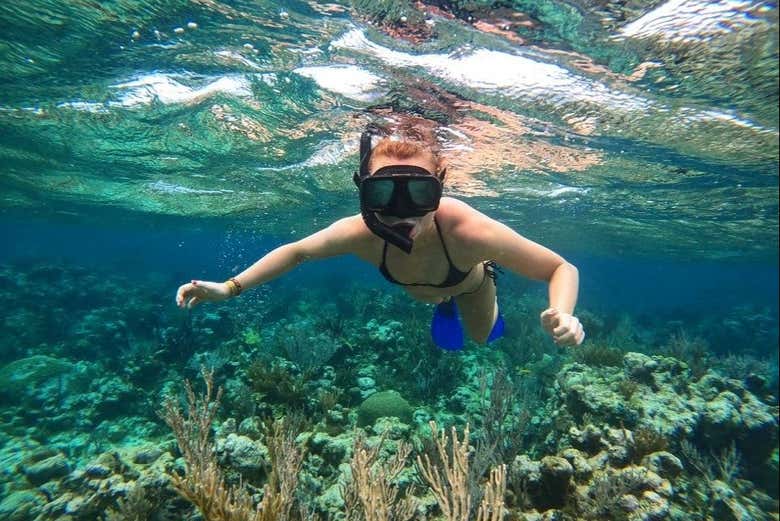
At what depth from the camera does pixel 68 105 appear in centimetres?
1151

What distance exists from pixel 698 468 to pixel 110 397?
1248cm

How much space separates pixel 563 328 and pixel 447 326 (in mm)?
4174

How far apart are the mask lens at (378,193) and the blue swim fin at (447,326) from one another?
11.0ft

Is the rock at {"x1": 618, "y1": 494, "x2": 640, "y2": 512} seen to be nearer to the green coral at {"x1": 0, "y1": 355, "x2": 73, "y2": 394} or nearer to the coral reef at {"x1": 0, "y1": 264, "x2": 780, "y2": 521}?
the coral reef at {"x1": 0, "y1": 264, "x2": 780, "y2": 521}

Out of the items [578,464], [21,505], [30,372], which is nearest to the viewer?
[578,464]

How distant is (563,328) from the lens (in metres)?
2.79

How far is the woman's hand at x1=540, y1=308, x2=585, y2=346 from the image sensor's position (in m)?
2.76

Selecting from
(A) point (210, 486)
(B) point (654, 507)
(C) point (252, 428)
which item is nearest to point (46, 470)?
(C) point (252, 428)

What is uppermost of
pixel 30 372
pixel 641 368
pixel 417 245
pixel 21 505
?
pixel 417 245

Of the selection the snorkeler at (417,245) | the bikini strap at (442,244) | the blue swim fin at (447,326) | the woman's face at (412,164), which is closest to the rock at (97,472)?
the snorkeler at (417,245)

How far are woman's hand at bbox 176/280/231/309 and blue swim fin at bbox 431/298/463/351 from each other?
378 centimetres

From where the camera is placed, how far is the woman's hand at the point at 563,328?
276 cm

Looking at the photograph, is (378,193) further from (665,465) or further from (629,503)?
(665,465)

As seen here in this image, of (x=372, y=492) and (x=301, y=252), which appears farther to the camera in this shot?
(x=301, y=252)
